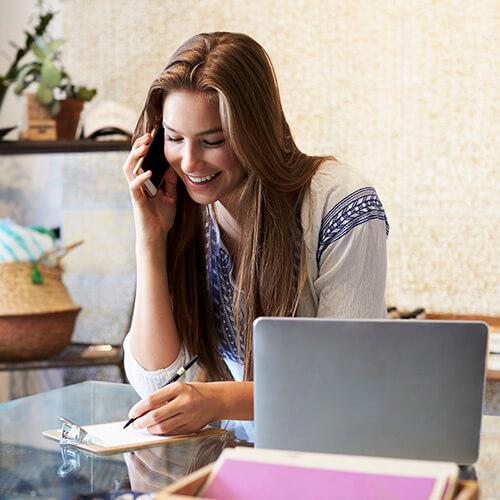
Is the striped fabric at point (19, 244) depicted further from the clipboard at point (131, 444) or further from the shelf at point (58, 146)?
the clipboard at point (131, 444)

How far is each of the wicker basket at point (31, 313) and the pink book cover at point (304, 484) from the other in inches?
81.1

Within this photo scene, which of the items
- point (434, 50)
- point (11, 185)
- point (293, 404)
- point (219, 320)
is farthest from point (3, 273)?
point (293, 404)

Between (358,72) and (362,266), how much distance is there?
1.36m

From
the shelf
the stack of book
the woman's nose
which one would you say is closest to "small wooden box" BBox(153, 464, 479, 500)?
the stack of book

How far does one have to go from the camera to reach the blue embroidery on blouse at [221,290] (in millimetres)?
1802

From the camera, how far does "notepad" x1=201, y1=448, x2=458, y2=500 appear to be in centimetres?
81

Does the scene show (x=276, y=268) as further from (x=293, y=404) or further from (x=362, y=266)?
(x=293, y=404)

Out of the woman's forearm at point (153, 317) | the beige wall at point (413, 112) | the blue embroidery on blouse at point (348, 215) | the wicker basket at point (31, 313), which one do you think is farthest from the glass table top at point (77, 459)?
the beige wall at point (413, 112)

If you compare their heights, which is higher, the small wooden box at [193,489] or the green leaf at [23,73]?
the green leaf at [23,73]

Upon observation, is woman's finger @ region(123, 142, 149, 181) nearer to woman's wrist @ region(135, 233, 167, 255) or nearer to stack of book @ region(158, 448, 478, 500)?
woman's wrist @ region(135, 233, 167, 255)

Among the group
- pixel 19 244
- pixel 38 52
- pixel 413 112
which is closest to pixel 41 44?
pixel 38 52

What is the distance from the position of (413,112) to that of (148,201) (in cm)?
125

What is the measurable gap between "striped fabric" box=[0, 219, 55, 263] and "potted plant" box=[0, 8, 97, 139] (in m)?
0.36

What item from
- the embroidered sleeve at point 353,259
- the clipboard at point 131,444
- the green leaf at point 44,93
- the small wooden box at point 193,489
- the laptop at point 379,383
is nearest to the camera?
the small wooden box at point 193,489
